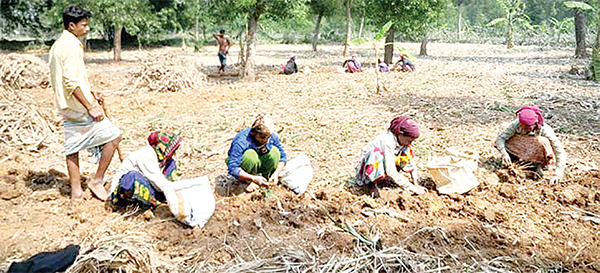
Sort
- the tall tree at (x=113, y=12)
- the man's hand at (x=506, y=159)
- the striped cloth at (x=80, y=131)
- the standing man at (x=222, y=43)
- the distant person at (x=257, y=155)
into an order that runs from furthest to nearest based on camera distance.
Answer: the tall tree at (x=113, y=12) < the standing man at (x=222, y=43) < the man's hand at (x=506, y=159) < the distant person at (x=257, y=155) < the striped cloth at (x=80, y=131)

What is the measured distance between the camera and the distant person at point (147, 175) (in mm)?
3475

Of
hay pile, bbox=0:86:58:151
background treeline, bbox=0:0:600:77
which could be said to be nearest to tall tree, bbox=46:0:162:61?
background treeline, bbox=0:0:600:77

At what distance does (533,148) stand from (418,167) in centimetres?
107

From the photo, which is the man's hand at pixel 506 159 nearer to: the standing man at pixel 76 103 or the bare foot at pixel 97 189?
the standing man at pixel 76 103

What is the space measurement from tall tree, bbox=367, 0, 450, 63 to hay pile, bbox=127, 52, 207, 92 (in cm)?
677

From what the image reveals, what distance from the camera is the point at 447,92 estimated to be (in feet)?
29.4

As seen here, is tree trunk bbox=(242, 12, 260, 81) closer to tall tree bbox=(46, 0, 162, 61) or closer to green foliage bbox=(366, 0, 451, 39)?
green foliage bbox=(366, 0, 451, 39)

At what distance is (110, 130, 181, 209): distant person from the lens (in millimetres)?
3475

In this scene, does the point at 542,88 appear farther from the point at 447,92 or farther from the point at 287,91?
the point at 287,91

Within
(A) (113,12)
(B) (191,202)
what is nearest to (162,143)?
(B) (191,202)

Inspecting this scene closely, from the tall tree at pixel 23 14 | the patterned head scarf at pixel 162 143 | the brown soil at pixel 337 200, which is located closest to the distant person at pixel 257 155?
the brown soil at pixel 337 200

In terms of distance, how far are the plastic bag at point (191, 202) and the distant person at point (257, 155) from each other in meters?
0.41

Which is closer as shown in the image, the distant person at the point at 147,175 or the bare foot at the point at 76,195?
the distant person at the point at 147,175

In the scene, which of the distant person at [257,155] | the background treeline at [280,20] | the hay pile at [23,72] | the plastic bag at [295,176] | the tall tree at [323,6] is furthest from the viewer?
the tall tree at [323,6]
